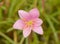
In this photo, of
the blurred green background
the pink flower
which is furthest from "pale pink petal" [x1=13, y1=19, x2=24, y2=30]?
the blurred green background

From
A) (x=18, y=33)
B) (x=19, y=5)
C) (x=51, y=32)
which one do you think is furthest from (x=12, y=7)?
(x=51, y=32)

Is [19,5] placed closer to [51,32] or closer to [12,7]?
[12,7]

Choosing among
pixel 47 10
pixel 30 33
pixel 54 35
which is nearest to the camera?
pixel 30 33

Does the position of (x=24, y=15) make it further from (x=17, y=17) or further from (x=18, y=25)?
(x=17, y=17)

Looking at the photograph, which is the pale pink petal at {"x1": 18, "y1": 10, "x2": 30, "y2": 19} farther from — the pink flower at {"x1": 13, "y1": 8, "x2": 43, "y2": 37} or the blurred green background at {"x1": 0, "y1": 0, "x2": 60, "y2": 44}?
the blurred green background at {"x1": 0, "y1": 0, "x2": 60, "y2": 44}

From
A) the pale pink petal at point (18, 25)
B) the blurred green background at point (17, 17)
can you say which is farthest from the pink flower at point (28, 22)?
the blurred green background at point (17, 17)

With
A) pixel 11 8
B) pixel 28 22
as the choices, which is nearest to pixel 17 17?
pixel 11 8

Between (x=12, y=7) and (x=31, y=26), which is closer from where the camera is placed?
(x=31, y=26)

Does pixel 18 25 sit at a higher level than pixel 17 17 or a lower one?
higher
